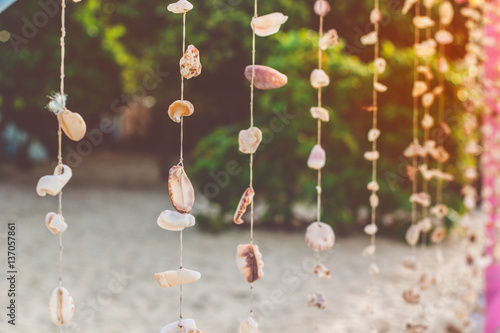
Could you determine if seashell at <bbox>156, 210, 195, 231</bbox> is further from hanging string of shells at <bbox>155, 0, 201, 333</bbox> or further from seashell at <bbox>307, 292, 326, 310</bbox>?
seashell at <bbox>307, 292, 326, 310</bbox>

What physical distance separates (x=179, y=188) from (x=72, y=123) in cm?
17

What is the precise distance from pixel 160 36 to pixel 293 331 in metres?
4.87

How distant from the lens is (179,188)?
0.81 metres

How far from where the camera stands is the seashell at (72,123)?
0.78 metres

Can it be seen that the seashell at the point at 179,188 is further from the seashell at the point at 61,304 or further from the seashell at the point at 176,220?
the seashell at the point at 61,304

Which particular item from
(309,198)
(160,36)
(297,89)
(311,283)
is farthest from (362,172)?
(160,36)

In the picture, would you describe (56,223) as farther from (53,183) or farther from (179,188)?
(179,188)

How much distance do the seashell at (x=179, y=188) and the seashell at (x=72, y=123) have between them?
133mm

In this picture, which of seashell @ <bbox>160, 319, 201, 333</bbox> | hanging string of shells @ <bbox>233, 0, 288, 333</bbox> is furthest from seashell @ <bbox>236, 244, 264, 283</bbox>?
seashell @ <bbox>160, 319, 201, 333</bbox>

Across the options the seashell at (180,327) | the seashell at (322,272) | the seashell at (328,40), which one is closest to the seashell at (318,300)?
the seashell at (322,272)

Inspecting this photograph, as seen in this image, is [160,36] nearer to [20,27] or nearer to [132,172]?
[20,27]

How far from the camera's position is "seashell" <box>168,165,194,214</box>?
804 millimetres

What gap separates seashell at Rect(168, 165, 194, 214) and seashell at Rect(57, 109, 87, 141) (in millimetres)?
133

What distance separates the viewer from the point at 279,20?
0.89m
